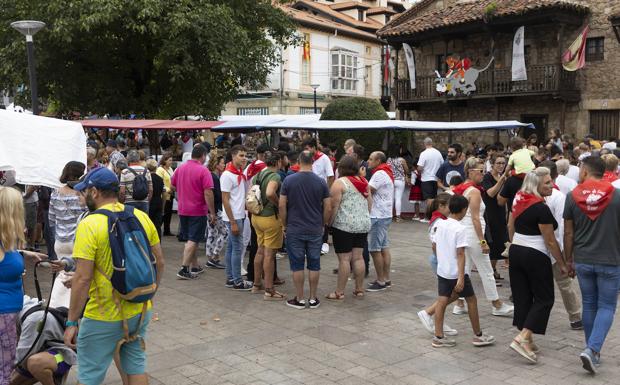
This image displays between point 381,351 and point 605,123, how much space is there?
2009cm

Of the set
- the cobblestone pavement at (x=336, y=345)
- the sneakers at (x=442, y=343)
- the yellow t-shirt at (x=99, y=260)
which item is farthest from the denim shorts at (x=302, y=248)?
the yellow t-shirt at (x=99, y=260)

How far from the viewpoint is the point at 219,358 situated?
5.46 metres

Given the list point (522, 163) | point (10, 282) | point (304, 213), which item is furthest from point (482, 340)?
point (10, 282)

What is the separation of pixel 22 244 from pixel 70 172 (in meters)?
1.95

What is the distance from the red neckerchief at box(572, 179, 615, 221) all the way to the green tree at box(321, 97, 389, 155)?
1450cm

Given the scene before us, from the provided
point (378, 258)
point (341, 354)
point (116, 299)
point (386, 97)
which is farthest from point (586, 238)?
point (386, 97)

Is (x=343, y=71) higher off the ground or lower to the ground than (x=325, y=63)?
lower

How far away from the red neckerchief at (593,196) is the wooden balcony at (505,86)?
62.2ft

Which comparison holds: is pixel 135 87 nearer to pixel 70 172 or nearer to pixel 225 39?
pixel 225 39

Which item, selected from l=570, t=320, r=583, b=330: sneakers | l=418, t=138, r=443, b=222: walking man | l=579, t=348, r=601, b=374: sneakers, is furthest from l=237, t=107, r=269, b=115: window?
l=579, t=348, r=601, b=374: sneakers

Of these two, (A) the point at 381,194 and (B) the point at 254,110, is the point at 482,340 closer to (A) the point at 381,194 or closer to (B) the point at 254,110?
(A) the point at 381,194

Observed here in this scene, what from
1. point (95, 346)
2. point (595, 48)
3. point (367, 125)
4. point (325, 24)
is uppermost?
point (325, 24)

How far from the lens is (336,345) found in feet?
19.1

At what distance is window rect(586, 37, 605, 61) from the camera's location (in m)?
22.5
